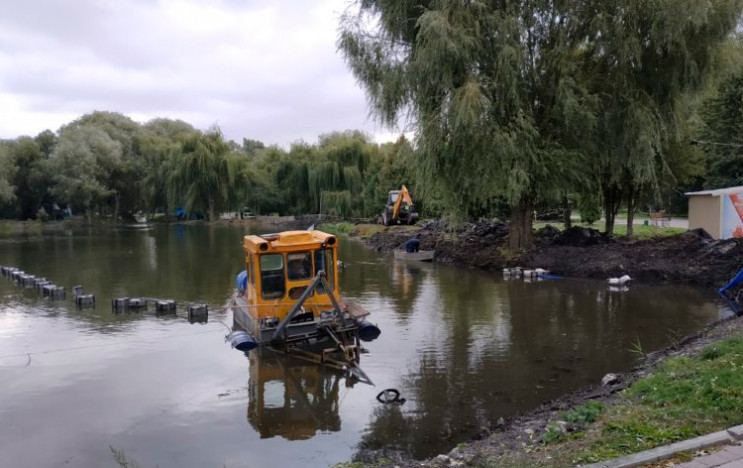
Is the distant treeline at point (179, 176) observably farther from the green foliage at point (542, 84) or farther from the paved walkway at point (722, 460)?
the paved walkway at point (722, 460)

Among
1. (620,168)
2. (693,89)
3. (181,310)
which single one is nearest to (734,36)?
(693,89)

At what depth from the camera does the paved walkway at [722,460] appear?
485cm

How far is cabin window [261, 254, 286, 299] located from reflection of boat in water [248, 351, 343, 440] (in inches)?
51.8

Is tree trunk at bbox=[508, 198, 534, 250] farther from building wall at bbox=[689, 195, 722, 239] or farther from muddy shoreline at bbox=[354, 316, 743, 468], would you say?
muddy shoreline at bbox=[354, 316, 743, 468]

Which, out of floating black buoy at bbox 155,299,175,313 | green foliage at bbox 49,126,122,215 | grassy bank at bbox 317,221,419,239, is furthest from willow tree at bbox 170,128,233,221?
floating black buoy at bbox 155,299,175,313

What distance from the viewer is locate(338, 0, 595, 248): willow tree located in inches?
849

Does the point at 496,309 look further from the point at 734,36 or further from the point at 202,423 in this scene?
the point at 734,36

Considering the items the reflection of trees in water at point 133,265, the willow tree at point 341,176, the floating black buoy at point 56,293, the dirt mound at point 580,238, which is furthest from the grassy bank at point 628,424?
the willow tree at point 341,176

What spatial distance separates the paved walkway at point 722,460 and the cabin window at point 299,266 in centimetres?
861

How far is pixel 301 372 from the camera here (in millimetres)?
11375

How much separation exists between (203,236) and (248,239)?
1402 inches

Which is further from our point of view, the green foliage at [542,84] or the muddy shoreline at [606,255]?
the green foliage at [542,84]

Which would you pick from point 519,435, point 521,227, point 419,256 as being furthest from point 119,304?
point 521,227

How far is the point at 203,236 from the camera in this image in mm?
47000
